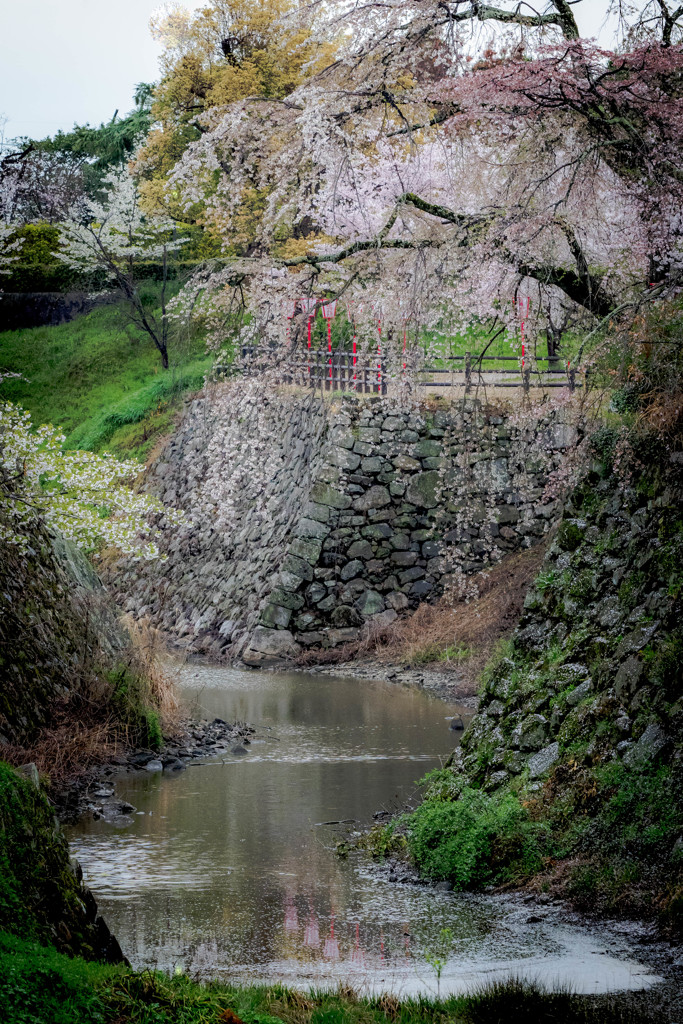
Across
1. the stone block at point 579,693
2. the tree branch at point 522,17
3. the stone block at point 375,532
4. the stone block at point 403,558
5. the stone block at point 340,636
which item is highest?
the tree branch at point 522,17

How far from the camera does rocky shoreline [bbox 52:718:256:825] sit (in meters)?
9.53

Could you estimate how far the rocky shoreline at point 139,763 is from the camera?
953 centimetres

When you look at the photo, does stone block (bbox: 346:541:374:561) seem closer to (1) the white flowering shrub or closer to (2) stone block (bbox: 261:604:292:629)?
(2) stone block (bbox: 261:604:292:629)

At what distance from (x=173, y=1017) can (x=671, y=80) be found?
7.00m

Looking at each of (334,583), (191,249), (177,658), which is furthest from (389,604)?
(191,249)

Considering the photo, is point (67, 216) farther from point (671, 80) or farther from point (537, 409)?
point (671, 80)

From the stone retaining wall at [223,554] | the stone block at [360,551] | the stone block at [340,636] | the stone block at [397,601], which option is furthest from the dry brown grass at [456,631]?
the stone retaining wall at [223,554]

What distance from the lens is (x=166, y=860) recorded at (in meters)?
8.12

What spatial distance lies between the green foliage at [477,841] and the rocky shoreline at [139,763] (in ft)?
10.2

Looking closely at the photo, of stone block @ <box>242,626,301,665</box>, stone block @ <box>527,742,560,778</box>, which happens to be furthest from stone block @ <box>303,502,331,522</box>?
stone block @ <box>527,742,560,778</box>

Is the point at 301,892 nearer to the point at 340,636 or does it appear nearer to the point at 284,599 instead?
the point at 340,636

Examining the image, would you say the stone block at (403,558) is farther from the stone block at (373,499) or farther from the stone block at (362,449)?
the stone block at (362,449)

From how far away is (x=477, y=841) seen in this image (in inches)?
291

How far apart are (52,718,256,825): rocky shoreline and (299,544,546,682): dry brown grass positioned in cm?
434
